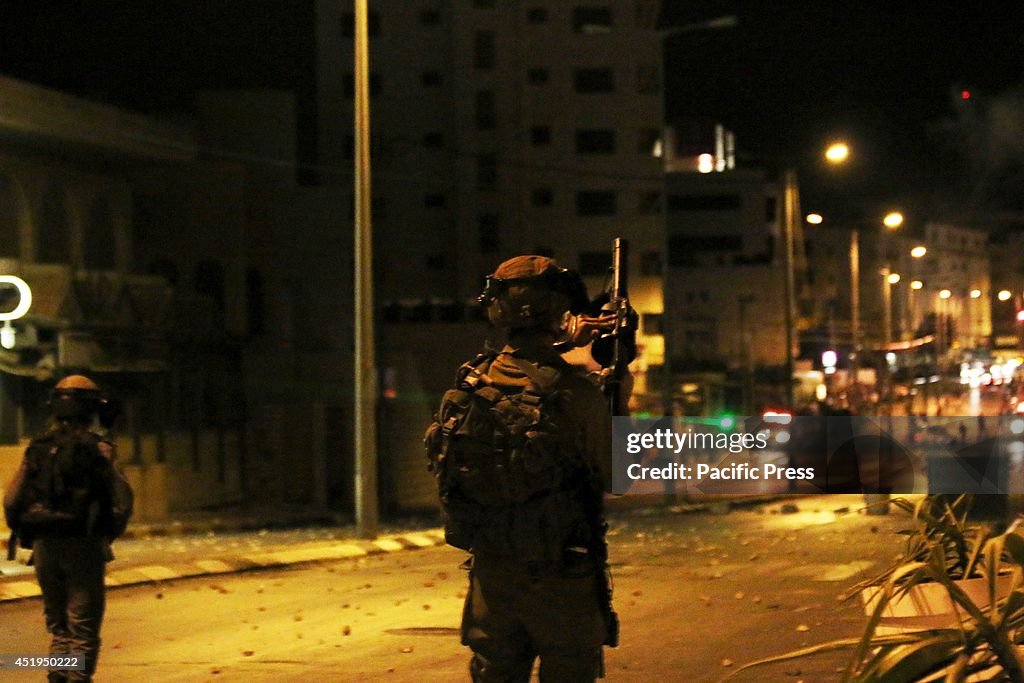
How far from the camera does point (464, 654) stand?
28.6 feet

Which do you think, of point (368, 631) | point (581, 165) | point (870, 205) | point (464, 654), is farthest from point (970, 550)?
point (581, 165)

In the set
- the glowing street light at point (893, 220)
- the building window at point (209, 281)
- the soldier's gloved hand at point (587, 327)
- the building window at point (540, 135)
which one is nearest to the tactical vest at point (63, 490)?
the soldier's gloved hand at point (587, 327)

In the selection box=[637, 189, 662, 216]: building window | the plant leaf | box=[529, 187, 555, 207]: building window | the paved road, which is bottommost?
the paved road

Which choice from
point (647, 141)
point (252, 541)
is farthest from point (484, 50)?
point (252, 541)

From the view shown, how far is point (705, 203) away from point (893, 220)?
42.2 meters

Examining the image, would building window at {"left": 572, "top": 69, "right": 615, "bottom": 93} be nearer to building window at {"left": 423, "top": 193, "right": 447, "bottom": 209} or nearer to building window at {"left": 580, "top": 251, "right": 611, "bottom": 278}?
building window at {"left": 580, "top": 251, "right": 611, "bottom": 278}

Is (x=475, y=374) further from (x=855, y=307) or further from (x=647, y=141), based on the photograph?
(x=647, y=141)

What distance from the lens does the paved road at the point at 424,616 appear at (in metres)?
8.34

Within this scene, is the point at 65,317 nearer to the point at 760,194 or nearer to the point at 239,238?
the point at 239,238

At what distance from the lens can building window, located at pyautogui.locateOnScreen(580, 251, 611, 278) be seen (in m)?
49.7

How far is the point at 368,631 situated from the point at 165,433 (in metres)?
15.5

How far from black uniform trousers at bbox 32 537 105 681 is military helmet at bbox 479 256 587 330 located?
300cm

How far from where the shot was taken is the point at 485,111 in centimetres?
5728

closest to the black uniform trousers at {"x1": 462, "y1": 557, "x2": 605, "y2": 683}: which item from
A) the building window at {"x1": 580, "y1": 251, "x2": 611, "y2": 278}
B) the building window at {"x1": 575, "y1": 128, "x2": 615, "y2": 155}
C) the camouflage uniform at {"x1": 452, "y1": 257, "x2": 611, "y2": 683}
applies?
the camouflage uniform at {"x1": 452, "y1": 257, "x2": 611, "y2": 683}
